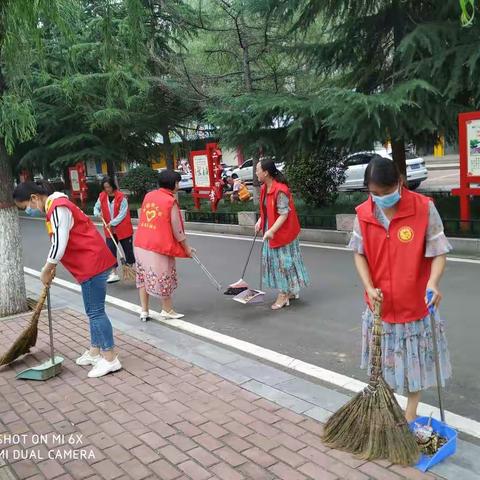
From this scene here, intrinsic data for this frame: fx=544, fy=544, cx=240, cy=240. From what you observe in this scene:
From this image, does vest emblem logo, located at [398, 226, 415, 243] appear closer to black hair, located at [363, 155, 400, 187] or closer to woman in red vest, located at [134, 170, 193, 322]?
black hair, located at [363, 155, 400, 187]

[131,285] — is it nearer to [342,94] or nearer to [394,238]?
[342,94]

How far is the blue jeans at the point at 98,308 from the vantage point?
14.8 feet

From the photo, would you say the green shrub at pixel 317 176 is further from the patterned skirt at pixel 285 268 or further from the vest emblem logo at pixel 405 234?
the vest emblem logo at pixel 405 234

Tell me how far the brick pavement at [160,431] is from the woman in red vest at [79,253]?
32 centimetres

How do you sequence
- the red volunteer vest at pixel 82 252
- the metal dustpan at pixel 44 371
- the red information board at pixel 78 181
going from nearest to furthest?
the red volunteer vest at pixel 82 252 → the metal dustpan at pixel 44 371 → the red information board at pixel 78 181

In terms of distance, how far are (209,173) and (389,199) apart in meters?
11.6

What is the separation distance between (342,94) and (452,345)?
16.8 feet

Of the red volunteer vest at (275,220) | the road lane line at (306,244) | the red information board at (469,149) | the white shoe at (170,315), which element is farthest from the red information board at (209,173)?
the white shoe at (170,315)

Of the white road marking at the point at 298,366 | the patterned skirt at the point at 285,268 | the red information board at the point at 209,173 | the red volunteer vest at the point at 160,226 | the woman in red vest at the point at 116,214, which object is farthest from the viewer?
the red information board at the point at 209,173

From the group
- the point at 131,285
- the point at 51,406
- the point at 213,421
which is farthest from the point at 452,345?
the point at 131,285

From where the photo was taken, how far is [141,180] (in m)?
21.2

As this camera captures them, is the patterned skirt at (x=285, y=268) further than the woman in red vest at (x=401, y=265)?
Yes

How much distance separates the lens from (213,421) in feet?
11.9

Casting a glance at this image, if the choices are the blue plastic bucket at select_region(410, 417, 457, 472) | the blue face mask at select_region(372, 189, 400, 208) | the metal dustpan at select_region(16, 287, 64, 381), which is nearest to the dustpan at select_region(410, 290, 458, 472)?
the blue plastic bucket at select_region(410, 417, 457, 472)
